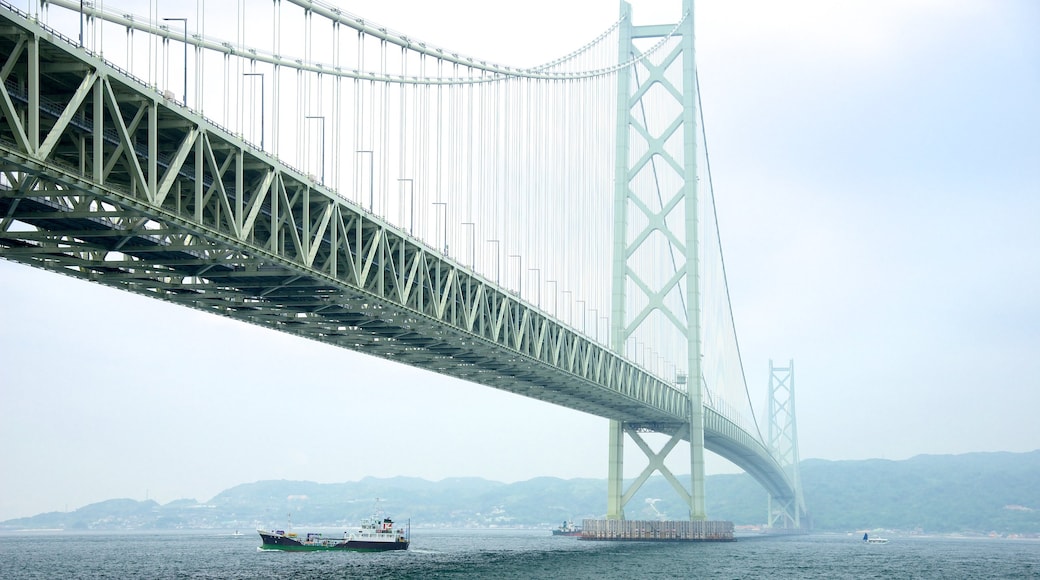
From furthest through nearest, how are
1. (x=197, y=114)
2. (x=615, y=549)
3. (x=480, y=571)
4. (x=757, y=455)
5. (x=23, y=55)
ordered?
(x=757, y=455)
(x=615, y=549)
(x=480, y=571)
(x=197, y=114)
(x=23, y=55)

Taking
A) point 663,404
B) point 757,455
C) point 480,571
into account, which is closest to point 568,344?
point 480,571

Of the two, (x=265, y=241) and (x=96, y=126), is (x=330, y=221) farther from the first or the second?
(x=96, y=126)

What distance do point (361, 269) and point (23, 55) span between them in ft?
58.7

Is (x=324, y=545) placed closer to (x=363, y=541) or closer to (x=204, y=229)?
(x=363, y=541)

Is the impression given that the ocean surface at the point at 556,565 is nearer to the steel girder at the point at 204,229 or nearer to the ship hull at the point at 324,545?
the ship hull at the point at 324,545

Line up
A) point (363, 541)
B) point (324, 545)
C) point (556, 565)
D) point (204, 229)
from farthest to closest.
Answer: point (324, 545) → point (363, 541) → point (556, 565) → point (204, 229)

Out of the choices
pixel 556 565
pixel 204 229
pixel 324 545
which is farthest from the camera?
pixel 324 545

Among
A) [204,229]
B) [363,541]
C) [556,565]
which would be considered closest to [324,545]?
[363,541]

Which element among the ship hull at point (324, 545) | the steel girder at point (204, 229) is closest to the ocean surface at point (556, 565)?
the ship hull at point (324, 545)

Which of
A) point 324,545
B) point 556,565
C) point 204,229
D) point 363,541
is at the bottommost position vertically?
point 556,565

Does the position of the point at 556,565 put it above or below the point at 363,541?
below

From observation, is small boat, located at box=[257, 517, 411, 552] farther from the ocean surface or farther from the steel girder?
the steel girder

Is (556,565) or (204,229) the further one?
(556,565)

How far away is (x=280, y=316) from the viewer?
46469 millimetres
